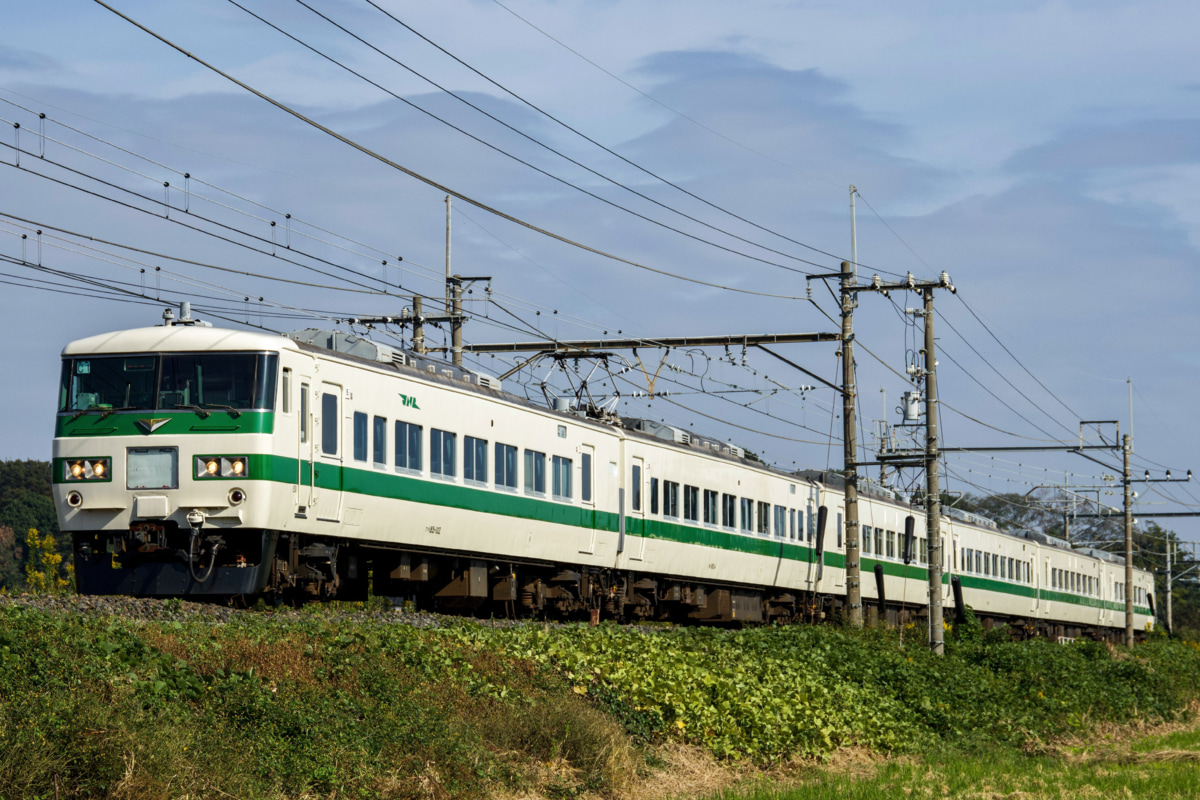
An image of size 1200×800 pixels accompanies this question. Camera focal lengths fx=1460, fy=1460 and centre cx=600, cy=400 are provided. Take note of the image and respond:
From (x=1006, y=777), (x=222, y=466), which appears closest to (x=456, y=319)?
(x=222, y=466)

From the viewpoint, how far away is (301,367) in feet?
60.8

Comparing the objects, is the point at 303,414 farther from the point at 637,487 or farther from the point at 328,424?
the point at 637,487

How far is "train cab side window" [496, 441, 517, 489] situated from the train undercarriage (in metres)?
1.26

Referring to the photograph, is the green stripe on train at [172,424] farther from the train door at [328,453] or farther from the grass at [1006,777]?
the grass at [1006,777]

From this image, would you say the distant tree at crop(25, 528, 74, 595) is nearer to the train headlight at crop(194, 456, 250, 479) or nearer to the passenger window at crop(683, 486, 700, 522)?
the train headlight at crop(194, 456, 250, 479)

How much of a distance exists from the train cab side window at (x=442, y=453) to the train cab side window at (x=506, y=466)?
140cm

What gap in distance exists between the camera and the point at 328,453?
747 inches

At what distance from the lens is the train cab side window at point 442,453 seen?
21.4 metres

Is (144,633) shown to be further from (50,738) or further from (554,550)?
(554,550)

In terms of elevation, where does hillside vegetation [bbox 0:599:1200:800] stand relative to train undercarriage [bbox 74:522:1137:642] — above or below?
below

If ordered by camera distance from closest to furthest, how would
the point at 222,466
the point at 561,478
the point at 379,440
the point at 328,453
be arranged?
the point at 222,466 → the point at 328,453 → the point at 379,440 → the point at 561,478

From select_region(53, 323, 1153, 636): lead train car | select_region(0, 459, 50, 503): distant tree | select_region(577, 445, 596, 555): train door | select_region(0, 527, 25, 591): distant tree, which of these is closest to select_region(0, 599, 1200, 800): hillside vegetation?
select_region(53, 323, 1153, 636): lead train car

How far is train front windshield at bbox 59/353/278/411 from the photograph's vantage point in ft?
58.7

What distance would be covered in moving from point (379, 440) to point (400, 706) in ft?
28.4
